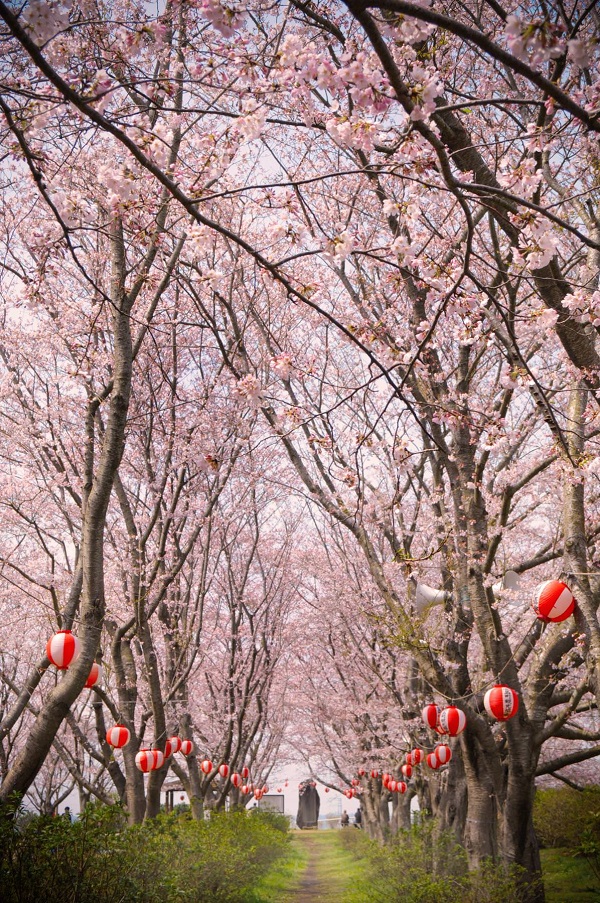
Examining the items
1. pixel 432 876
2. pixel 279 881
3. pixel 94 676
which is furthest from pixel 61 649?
pixel 279 881

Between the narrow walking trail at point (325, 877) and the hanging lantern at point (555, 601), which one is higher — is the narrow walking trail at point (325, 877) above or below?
below

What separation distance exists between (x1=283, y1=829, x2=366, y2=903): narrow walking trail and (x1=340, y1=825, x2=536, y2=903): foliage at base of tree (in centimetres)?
94

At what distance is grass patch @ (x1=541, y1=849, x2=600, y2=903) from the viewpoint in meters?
8.47

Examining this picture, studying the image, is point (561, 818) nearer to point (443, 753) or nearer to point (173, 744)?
point (443, 753)

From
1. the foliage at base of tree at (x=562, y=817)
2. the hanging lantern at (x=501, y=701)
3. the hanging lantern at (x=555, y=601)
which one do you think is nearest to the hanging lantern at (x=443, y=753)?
the hanging lantern at (x=501, y=701)

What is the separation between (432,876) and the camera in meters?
7.50

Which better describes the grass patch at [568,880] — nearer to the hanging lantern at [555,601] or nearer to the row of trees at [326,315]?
the row of trees at [326,315]

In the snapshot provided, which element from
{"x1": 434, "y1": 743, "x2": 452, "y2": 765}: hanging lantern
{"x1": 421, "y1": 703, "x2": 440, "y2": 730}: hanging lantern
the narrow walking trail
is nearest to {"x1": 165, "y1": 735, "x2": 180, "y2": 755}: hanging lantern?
{"x1": 421, "y1": 703, "x2": 440, "y2": 730}: hanging lantern

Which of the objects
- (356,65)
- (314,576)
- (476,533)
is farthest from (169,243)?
(314,576)

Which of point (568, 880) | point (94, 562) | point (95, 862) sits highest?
point (94, 562)

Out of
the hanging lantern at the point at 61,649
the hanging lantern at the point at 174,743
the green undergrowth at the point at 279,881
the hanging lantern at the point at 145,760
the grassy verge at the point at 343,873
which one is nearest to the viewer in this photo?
the hanging lantern at the point at 61,649

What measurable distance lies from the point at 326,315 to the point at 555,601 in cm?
278

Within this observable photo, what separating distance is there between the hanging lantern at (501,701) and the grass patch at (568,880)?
9.01 feet

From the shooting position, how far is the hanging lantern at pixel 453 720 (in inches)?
247
